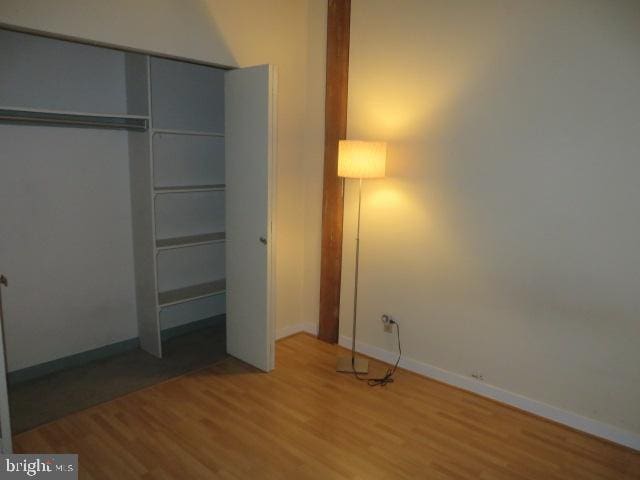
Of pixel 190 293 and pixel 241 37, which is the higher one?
pixel 241 37

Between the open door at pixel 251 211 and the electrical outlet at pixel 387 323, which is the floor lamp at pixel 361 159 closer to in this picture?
the open door at pixel 251 211

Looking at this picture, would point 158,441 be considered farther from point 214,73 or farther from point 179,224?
point 214,73

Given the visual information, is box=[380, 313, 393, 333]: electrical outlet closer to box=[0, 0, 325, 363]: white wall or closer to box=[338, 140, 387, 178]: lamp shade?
box=[0, 0, 325, 363]: white wall

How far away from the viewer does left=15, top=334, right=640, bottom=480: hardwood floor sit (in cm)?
237

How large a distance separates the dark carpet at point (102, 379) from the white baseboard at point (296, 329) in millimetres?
477

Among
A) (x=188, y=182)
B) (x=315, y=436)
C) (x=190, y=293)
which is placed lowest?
(x=315, y=436)

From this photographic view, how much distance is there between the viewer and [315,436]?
2.64 metres

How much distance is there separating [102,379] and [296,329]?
1.58m

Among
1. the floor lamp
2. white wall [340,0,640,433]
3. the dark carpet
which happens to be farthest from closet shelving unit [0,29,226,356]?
white wall [340,0,640,433]

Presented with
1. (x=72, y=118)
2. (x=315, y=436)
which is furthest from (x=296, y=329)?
(x=72, y=118)

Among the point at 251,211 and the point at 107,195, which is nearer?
the point at 251,211

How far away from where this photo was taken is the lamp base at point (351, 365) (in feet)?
11.2

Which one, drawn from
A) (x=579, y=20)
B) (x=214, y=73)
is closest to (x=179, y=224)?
(x=214, y=73)

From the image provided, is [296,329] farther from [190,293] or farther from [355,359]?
[190,293]
